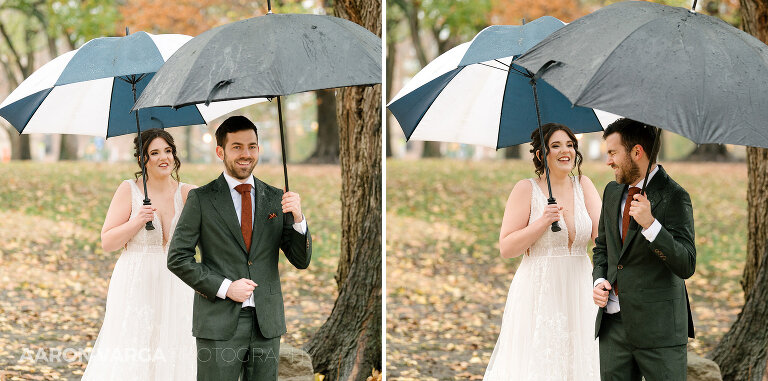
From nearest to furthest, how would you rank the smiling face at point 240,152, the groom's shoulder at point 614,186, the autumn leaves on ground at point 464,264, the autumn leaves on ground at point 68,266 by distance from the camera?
the smiling face at point 240,152, the groom's shoulder at point 614,186, the autumn leaves on ground at point 68,266, the autumn leaves on ground at point 464,264

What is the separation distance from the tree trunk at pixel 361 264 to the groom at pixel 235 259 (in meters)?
2.28

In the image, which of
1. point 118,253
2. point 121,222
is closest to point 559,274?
point 121,222

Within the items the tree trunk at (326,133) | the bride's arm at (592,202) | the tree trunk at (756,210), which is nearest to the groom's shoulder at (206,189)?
the bride's arm at (592,202)

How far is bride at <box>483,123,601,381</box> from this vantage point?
16.5 ft

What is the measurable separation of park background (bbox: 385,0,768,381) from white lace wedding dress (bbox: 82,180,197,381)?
8.83ft

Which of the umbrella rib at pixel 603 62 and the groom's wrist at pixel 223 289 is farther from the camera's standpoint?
the groom's wrist at pixel 223 289

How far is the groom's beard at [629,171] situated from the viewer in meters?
4.02

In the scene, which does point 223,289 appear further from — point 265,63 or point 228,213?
point 265,63

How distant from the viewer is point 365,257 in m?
6.36

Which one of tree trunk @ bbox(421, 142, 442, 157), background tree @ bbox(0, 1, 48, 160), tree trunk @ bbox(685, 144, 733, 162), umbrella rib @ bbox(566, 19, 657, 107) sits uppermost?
background tree @ bbox(0, 1, 48, 160)

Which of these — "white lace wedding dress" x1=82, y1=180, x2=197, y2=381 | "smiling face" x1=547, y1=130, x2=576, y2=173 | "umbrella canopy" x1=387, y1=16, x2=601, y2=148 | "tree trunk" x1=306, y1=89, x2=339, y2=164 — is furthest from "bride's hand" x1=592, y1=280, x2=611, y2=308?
"tree trunk" x1=306, y1=89, x2=339, y2=164

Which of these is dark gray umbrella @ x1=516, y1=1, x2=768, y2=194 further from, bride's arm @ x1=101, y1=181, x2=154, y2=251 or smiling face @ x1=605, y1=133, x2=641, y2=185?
bride's arm @ x1=101, y1=181, x2=154, y2=251

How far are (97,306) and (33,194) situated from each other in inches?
238

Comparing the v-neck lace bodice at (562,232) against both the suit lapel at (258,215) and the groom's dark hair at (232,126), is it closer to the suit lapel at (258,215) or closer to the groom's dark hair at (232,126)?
the suit lapel at (258,215)
